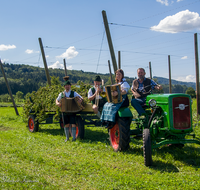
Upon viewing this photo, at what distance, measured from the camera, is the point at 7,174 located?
151 inches

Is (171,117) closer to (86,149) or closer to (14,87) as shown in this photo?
(86,149)

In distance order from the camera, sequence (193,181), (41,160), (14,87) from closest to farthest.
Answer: (193,181), (41,160), (14,87)

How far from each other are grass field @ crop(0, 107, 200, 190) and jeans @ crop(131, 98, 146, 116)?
999mm

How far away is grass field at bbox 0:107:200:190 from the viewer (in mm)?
3467

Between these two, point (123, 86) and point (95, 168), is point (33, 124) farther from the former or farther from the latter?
point (95, 168)

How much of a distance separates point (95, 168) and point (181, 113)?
205 cm

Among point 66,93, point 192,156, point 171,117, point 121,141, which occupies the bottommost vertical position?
point 192,156

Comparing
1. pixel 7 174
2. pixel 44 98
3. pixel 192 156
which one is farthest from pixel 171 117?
pixel 44 98

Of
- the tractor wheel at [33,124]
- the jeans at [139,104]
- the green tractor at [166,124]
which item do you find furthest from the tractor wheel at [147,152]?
the tractor wheel at [33,124]

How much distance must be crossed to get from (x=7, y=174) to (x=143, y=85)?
12.5 ft

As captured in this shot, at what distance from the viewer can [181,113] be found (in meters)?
4.37

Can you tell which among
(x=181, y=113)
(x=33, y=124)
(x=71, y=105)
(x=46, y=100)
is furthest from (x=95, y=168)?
(x=33, y=124)

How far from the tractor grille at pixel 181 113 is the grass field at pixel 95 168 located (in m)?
0.79

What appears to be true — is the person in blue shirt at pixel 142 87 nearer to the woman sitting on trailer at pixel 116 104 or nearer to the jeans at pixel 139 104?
the jeans at pixel 139 104
